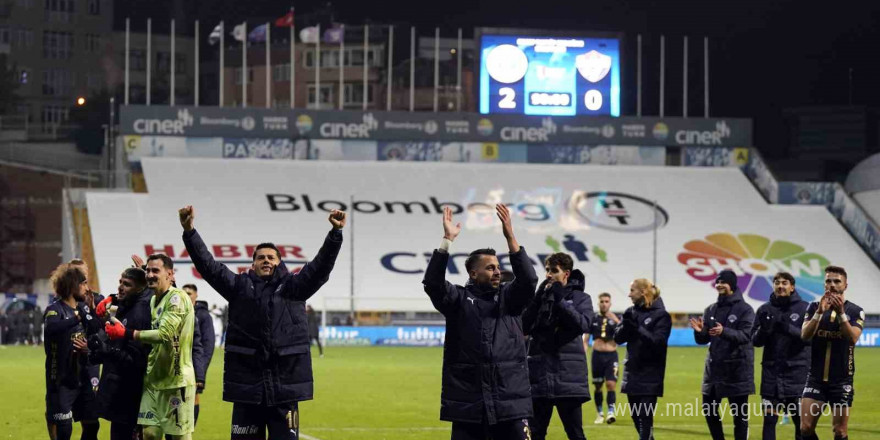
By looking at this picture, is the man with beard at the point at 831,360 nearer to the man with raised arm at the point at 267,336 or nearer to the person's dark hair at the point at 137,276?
the man with raised arm at the point at 267,336

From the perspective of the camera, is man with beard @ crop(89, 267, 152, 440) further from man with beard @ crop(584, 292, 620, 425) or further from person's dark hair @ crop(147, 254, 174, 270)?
man with beard @ crop(584, 292, 620, 425)

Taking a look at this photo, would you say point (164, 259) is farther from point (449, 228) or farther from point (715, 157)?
point (715, 157)

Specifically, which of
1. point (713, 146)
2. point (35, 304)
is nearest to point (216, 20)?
point (713, 146)

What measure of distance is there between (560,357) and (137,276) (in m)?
4.23

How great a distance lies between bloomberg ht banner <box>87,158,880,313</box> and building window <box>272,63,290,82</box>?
3662 centimetres

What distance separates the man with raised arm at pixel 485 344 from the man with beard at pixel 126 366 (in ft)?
8.45

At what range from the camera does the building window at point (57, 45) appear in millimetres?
103625

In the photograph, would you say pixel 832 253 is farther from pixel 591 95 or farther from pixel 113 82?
pixel 113 82

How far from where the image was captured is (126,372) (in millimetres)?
11969

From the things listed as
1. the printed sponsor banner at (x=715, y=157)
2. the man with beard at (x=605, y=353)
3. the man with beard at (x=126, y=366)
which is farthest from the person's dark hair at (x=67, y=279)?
the printed sponsor banner at (x=715, y=157)

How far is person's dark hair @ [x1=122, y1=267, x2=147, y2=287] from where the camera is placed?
477 inches

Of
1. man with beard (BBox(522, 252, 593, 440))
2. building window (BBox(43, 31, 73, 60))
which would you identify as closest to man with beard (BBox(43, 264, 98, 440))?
man with beard (BBox(522, 252, 593, 440))

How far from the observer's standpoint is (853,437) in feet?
63.6

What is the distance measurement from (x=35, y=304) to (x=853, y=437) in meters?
42.0
